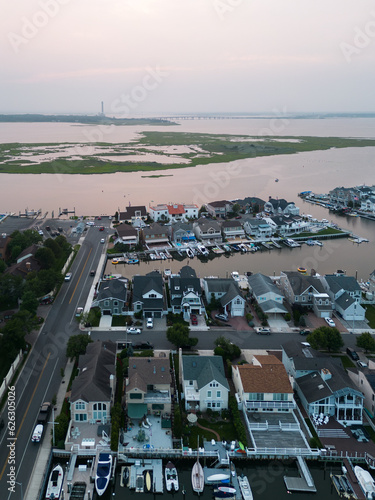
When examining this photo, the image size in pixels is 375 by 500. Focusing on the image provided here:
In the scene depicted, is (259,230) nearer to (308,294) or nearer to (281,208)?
(281,208)

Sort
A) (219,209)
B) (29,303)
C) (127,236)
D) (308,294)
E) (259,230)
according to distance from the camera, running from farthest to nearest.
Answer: (219,209)
(259,230)
(127,236)
(308,294)
(29,303)

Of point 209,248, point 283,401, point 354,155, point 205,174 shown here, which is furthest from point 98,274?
point 354,155

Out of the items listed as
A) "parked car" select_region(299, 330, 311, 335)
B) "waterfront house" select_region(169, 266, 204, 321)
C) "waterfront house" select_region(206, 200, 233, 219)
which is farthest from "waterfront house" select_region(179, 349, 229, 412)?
"waterfront house" select_region(206, 200, 233, 219)

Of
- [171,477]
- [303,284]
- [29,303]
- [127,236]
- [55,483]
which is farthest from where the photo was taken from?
[127,236]

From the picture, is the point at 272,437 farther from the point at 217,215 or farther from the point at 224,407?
the point at 217,215

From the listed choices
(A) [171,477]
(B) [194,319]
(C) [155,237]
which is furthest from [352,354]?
(C) [155,237]
